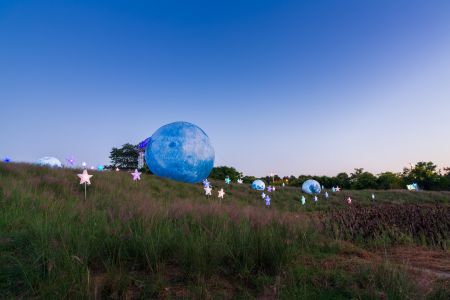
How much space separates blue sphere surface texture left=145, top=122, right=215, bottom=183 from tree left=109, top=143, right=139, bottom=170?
29.6 metres

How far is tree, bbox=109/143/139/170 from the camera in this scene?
150ft

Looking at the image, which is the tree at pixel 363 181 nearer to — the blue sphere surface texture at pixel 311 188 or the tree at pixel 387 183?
the tree at pixel 387 183

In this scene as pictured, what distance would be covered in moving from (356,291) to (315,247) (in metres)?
1.93

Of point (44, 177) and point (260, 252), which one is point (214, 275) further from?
point (44, 177)

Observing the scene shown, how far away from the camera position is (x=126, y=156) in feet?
152

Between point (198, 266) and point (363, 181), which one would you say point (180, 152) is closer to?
point (198, 266)

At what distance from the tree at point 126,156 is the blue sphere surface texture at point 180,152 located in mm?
29579

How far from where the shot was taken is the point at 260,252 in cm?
351

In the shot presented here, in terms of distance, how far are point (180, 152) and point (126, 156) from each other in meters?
32.5

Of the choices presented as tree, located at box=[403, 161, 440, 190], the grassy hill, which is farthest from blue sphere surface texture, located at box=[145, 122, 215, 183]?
tree, located at box=[403, 161, 440, 190]

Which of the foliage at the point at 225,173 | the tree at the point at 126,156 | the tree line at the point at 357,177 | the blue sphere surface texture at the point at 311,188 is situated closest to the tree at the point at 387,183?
the tree line at the point at 357,177

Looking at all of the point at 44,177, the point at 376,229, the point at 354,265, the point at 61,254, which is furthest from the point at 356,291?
the point at 44,177

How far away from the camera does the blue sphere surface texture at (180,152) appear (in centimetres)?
1641

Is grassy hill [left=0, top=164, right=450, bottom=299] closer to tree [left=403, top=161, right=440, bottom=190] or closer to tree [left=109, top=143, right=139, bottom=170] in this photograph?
tree [left=109, top=143, right=139, bottom=170]
